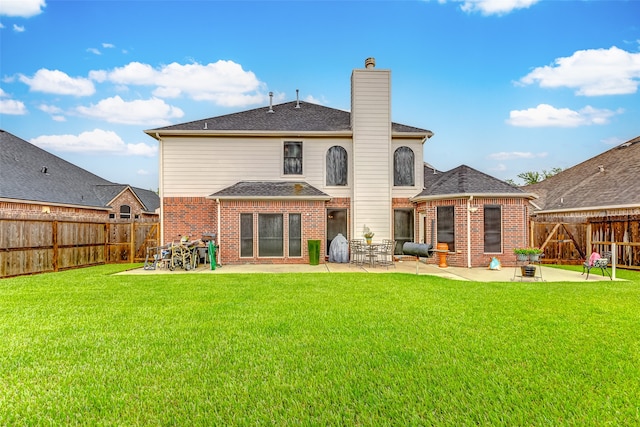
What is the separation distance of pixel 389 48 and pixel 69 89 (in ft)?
71.7

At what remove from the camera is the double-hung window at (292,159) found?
49.8 ft

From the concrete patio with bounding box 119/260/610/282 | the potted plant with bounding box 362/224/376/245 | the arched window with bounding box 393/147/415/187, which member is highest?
the arched window with bounding box 393/147/415/187

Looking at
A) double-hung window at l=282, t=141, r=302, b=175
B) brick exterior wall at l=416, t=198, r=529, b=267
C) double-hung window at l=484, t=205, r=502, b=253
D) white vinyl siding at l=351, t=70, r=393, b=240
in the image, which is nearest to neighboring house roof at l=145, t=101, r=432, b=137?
double-hung window at l=282, t=141, r=302, b=175

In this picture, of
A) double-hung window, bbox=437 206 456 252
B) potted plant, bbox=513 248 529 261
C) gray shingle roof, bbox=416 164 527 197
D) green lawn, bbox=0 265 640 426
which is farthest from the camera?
double-hung window, bbox=437 206 456 252

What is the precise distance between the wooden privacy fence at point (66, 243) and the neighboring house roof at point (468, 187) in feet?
41.5

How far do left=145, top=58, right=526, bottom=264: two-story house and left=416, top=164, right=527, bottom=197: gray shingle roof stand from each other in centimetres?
88

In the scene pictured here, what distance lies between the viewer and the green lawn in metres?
2.88

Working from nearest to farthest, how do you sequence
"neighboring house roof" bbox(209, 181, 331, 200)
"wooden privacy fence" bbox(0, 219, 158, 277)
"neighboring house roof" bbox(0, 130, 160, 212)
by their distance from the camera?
"wooden privacy fence" bbox(0, 219, 158, 277), "neighboring house roof" bbox(209, 181, 331, 200), "neighboring house roof" bbox(0, 130, 160, 212)

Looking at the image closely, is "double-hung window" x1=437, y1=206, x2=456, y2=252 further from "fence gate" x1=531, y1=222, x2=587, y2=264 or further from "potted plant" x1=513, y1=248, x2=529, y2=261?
"fence gate" x1=531, y1=222, x2=587, y2=264

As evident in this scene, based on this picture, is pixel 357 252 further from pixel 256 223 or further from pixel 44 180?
pixel 44 180

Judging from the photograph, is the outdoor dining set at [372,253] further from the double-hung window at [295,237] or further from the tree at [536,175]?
the tree at [536,175]

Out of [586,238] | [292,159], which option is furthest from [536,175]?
[292,159]

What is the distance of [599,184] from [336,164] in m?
13.1

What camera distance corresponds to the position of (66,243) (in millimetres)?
12250
